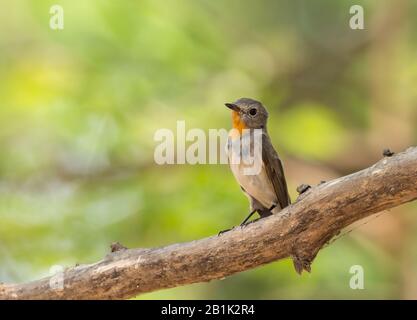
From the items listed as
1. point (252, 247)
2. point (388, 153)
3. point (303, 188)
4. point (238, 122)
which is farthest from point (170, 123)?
point (388, 153)

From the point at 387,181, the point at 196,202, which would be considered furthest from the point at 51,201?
the point at 387,181

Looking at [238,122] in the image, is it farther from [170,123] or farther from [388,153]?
[170,123]

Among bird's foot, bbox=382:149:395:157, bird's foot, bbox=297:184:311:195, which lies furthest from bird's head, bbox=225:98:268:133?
bird's foot, bbox=382:149:395:157

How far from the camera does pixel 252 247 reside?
518 centimetres

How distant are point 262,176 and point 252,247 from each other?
45.6 inches

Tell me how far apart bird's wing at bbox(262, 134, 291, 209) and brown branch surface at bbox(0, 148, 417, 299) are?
101cm

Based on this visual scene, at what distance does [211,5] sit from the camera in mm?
9648

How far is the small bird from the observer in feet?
20.4

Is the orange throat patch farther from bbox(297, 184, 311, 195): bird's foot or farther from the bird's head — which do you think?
bbox(297, 184, 311, 195): bird's foot

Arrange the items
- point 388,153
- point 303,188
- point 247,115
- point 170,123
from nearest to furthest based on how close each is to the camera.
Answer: point 388,153 → point 303,188 → point 247,115 → point 170,123

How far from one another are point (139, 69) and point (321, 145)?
211 centimetres

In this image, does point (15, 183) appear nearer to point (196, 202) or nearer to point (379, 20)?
point (196, 202)

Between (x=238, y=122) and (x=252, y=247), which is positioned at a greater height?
(x=238, y=122)
